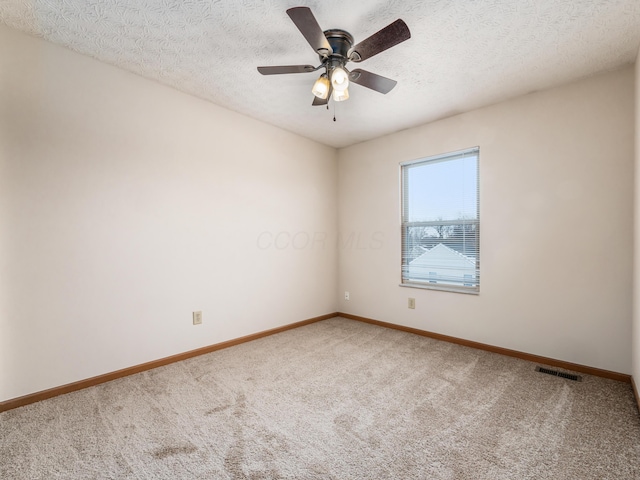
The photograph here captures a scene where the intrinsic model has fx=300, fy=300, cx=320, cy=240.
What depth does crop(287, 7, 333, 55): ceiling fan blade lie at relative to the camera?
4.87 ft

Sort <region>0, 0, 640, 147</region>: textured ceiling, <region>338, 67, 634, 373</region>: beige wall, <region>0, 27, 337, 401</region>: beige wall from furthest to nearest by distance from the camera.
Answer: <region>338, 67, 634, 373</region>: beige wall → <region>0, 27, 337, 401</region>: beige wall → <region>0, 0, 640, 147</region>: textured ceiling

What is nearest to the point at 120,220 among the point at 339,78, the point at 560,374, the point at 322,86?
the point at 322,86

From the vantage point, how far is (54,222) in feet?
7.09

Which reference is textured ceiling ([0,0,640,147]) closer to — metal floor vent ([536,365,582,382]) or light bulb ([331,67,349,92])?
light bulb ([331,67,349,92])

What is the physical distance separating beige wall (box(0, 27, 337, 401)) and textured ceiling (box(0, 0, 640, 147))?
319mm

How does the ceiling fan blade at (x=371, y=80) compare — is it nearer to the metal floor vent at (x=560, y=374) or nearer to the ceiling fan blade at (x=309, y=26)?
the ceiling fan blade at (x=309, y=26)

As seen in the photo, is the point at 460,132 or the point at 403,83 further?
the point at 460,132

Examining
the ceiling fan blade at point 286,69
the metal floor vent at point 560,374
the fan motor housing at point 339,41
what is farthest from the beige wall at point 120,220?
the metal floor vent at point 560,374

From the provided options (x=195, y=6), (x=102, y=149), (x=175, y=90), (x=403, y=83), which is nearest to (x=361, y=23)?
(x=403, y=83)

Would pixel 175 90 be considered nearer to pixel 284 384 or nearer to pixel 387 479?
pixel 284 384

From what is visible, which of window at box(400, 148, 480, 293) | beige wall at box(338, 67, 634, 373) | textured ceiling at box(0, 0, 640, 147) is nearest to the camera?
textured ceiling at box(0, 0, 640, 147)

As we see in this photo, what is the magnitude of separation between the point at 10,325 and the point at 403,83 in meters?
3.45

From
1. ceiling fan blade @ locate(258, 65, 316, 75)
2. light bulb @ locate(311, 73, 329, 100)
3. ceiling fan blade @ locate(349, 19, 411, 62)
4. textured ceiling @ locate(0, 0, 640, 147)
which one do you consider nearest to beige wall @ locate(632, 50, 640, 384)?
textured ceiling @ locate(0, 0, 640, 147)

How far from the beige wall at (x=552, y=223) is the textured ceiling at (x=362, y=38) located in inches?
11.9
